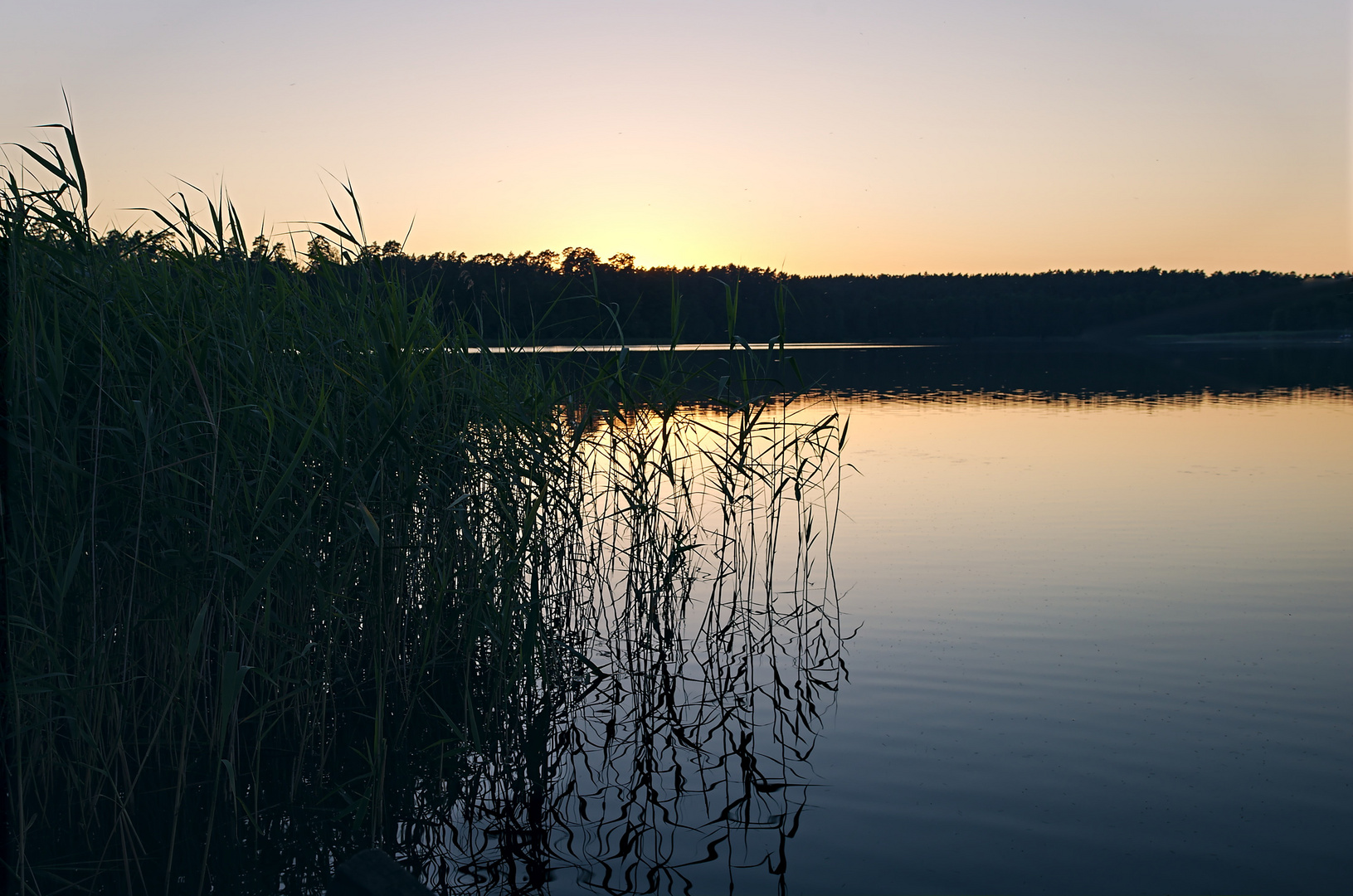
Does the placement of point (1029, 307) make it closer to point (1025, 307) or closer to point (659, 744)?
point (1025, 307)

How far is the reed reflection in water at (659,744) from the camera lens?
12.5ft

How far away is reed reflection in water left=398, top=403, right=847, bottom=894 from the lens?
3.80m

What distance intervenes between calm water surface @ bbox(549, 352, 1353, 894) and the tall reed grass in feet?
4.78

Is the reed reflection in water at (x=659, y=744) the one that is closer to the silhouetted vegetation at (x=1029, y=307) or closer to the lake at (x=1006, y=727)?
the lake at (x=1006, y=727)

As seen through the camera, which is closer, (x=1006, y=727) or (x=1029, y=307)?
(x=1006, y=727)

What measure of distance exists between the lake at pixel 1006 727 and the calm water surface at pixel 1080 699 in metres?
0.02

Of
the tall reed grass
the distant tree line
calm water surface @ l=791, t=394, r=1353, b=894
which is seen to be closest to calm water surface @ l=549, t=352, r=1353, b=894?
calm water surface @ l=791, t=394, r=1353, b=894

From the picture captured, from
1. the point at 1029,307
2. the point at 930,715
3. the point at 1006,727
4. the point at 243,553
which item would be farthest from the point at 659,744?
the point at 1029,307

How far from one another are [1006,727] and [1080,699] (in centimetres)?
66

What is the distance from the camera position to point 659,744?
16.3 ft

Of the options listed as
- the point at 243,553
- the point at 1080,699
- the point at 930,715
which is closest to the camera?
the point at 243,553

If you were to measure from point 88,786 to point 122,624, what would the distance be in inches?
27.8

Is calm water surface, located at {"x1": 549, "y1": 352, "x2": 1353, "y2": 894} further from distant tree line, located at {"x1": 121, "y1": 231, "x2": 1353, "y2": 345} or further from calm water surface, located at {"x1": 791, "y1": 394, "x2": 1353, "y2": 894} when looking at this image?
distant tree line, located at {"x1": 121, "y1": 231, "x2": 1353, "y2": 345}

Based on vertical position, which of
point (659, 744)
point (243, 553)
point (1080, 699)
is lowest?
point (659, 744)
